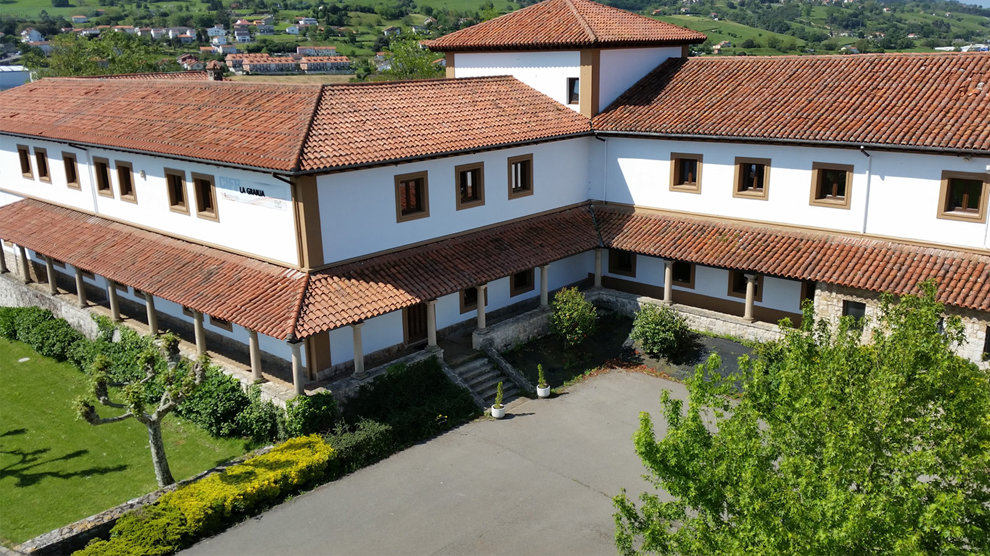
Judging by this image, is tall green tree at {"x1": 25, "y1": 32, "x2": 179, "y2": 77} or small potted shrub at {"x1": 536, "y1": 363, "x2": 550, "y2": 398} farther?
tall green tree at {"x1": 25, "y1": 32, "x2": 179, "y2": 77}

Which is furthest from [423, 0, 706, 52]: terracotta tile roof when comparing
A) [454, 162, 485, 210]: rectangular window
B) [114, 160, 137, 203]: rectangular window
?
[114, 160, 137, 203]: rectangular window

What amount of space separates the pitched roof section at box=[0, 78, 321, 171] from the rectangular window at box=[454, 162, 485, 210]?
16.5 feet

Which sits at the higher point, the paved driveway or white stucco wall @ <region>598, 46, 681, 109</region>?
white stucco wall @ <region>598, 46, 681, 109</region>

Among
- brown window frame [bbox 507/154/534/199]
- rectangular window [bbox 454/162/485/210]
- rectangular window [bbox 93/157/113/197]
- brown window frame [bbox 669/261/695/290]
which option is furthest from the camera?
rectangular window [bbox 93/157/113/197]

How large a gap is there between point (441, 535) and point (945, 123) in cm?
1768

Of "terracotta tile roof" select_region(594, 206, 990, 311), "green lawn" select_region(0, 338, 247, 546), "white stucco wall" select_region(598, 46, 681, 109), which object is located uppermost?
"white stucco wall" select_region(598, 46, 681, 109)

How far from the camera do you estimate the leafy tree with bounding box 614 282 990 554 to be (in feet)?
29.5

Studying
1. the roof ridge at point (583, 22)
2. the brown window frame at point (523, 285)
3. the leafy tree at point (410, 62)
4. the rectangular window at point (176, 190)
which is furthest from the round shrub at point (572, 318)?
the leafy tree at point (410, 62)

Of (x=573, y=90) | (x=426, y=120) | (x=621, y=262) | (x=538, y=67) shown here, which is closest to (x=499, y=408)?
(x=426, y=120)

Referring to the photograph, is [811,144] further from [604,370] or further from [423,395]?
[423,395]

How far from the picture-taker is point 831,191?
2394cm

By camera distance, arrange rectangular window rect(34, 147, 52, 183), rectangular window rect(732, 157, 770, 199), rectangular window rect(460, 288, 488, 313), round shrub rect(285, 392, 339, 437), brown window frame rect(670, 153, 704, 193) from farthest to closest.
Result: 1. rectangular window rect(34, 147, 52, 183)
2. brown window frame rect(670, 153, 704, 193)
3. rectangular window rect(460, 288, 488, 313)
4. rectangular window rect(732, 157, 770, 199)
5. round shrub rect(285, 392, 339, 437)

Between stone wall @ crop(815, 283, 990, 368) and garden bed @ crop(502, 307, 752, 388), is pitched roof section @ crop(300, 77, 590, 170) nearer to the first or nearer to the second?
garden bed @ crop(502, 307, 752, 388)

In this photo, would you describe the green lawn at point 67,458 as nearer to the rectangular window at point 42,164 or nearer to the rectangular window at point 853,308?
the rectangular window at point 42,164
